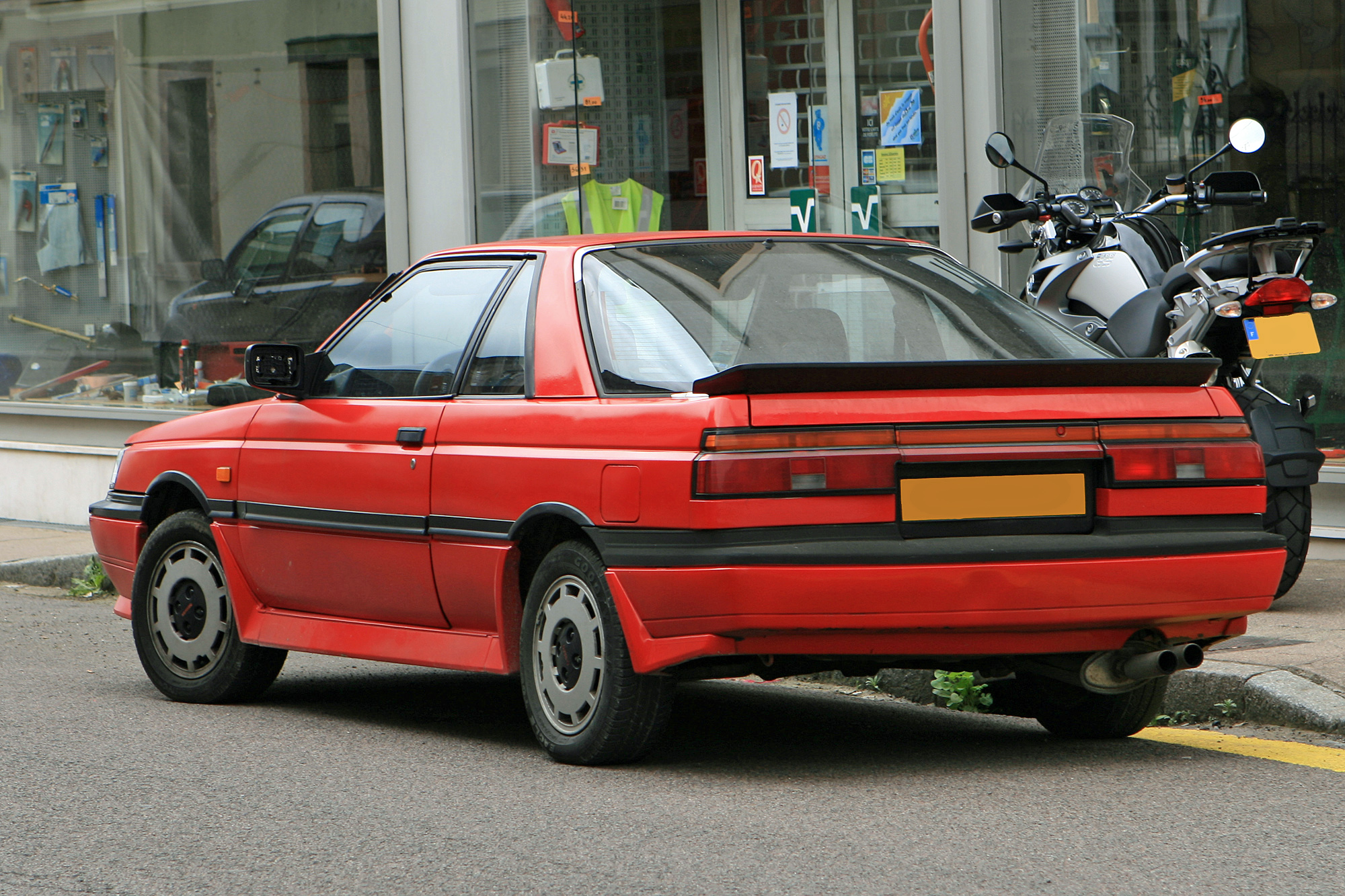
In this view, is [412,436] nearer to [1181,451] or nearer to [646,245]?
[646,245]

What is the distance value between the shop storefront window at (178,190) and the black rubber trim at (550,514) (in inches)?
298

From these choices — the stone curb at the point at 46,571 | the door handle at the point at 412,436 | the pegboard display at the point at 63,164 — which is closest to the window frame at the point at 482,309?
the door handle at the point at 412,436

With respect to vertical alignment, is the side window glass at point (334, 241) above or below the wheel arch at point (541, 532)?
above

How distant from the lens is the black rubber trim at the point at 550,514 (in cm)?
478

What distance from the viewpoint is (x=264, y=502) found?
600 centimetres

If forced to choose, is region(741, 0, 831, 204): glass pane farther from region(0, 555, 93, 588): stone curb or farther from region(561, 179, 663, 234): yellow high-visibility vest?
region(0, 555, 93, 588): stone curb

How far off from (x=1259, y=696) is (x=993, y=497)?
4.85 feet

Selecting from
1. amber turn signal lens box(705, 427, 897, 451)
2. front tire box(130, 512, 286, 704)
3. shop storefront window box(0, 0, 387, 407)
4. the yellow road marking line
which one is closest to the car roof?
shop storefront window box(0, 0, 387, 407)

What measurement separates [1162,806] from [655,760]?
1377 mm

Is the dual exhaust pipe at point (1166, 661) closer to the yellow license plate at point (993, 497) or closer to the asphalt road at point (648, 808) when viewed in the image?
the asphalt road at point (648, 808)

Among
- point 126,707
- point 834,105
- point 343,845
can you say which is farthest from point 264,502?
point 834,105

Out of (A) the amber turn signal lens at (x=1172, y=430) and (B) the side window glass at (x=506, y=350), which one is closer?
(A) the amber turn signal lens at (x=1172, y=430)

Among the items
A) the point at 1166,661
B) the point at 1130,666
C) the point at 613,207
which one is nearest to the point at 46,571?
the point at 613,207

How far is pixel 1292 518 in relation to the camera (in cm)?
694
